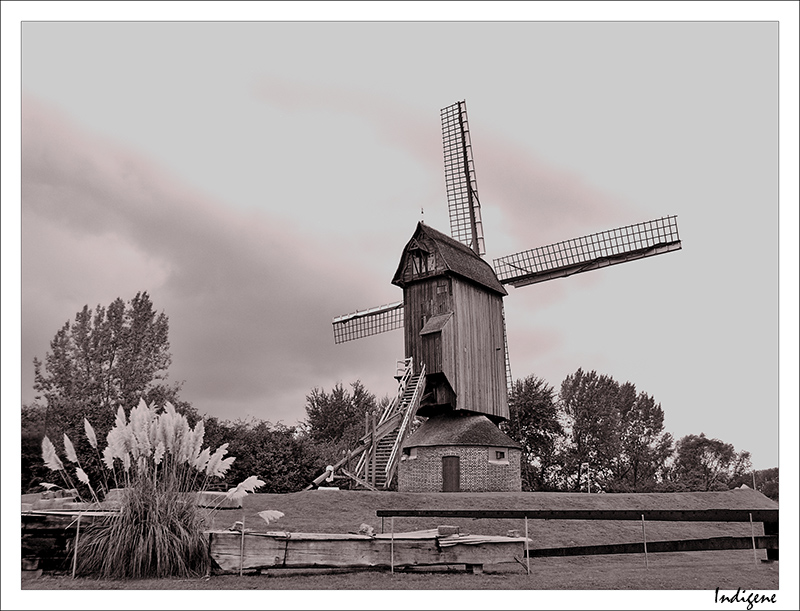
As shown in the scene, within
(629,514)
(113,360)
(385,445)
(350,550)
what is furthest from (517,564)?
(113,360)

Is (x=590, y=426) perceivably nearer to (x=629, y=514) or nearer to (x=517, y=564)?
(x=629, y=514)

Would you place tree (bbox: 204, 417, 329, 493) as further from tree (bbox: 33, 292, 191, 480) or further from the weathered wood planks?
the weathered wood planks

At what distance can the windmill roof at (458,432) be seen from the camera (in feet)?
94.0

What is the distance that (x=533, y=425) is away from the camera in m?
47.8

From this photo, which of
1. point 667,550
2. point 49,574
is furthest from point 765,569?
point 49,574

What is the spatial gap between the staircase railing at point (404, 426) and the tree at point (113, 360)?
37.9 ft

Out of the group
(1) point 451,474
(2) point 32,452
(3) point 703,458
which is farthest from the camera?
(3) point 703,458

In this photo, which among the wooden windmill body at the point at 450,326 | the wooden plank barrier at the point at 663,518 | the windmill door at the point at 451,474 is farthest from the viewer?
the wooden windmill body at the point at 450,326

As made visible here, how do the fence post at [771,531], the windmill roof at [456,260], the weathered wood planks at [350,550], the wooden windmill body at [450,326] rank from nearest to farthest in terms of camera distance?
the weathered wood planks at [350,550] < the fence post at [771,531] < the wooden windmill body at [450,326] < the windmill roof at [456,260]

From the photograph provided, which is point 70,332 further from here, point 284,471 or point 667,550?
point 667,550

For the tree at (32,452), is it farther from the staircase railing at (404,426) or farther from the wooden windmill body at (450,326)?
the wooden windmill body at (450,326)

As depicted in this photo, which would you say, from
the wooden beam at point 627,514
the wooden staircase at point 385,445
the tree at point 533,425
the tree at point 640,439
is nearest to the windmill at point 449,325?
the wooden staircase at point 385,445

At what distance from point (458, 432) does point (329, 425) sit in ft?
108

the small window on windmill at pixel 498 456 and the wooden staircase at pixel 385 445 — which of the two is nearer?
the wooden staircase at pixel 385 445
